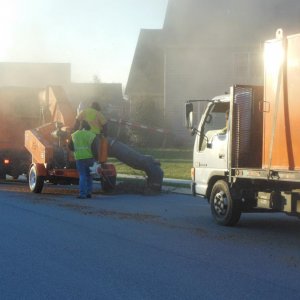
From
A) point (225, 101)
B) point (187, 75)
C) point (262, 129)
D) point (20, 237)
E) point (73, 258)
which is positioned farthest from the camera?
point (187, 75)

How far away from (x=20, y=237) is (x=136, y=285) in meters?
2.87

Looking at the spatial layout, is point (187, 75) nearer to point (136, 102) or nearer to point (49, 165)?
point (136, 102)

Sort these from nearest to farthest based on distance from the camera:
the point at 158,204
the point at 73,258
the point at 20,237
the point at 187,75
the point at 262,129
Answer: the point at 73,258 < the point at 20,237 < the point at 262,129 < the point at 158,204 < the point at 187,75

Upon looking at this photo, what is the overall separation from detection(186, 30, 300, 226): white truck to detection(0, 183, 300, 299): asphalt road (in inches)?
19.3

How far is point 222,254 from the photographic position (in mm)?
7500

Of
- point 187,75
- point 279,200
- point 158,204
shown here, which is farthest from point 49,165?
point 187,75

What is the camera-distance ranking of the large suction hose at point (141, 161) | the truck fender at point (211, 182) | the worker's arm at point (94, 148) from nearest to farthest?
the truck fender at point (211, 182)
the worker's arm at point (94, 148)
the large suction hose at point (141, 161)

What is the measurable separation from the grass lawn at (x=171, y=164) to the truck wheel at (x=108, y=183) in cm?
293

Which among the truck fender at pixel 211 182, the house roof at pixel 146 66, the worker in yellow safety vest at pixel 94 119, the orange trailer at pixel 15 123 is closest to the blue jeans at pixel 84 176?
the worker in yellow safety vest at pixel 94 119

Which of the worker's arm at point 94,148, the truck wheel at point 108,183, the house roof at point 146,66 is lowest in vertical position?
the truck wheel at point 108,183

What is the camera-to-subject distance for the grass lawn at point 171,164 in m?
20.9

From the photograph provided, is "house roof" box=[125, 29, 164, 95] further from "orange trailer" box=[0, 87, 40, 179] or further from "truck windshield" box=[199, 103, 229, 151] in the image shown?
"truck windshield" box=[199, 103, 229, 151]

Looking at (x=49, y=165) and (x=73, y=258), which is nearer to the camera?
(x=73, y=258)

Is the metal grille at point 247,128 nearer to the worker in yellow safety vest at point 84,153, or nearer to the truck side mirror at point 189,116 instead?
the truck side mirror at point 189,116
